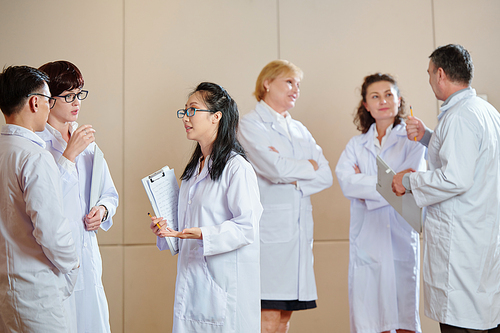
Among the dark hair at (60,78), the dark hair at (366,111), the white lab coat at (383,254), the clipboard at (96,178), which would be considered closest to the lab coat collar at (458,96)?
the white lab coat at (383,254)

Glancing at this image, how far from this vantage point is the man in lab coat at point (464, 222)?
210cm

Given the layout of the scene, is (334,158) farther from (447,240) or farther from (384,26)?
(447,240)

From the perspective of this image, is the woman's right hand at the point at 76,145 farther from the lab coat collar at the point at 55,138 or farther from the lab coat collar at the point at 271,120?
the lab coat collar at the point at 271,120

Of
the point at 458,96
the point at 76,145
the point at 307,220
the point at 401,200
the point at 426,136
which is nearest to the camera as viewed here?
the point at 76,145

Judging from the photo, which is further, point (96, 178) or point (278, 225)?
point (278, 225)

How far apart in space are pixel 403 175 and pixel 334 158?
124 centimetres

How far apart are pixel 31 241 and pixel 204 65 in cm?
228

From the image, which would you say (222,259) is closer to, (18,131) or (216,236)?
(216,236)

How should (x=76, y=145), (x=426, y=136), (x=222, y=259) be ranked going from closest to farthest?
(x=222, y=259)
(x=76, y=145)
(x=426, y=136)

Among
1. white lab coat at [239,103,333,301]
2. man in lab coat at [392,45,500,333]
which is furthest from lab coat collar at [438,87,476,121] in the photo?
white lab coat at [239,103,333,301]

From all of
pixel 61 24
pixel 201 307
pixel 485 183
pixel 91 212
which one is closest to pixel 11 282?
pixel 91 212

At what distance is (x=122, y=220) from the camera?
11.4ft

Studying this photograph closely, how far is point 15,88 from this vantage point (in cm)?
167

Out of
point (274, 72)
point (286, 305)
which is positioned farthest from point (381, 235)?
point (274, 72)
